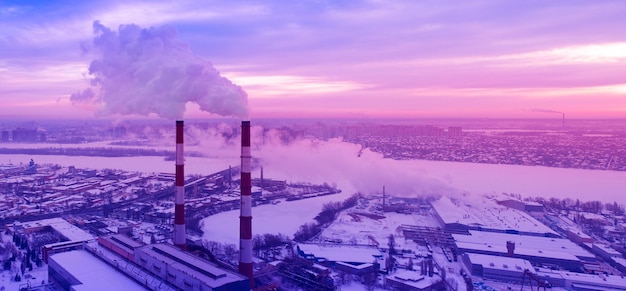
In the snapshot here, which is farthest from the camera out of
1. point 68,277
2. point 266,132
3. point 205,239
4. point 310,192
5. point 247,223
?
point 266,132

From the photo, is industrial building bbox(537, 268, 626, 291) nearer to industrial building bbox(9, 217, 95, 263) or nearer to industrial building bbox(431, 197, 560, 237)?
industrial building bbox(431, 197, 560, 237)

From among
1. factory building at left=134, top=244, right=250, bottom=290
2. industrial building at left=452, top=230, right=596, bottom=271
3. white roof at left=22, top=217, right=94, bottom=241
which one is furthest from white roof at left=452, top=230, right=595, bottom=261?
white roof at left=22, top=217, right=94, bottom=241

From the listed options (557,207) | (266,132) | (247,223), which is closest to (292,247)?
(247,223)

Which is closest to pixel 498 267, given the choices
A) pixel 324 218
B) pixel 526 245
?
pixel 526 245

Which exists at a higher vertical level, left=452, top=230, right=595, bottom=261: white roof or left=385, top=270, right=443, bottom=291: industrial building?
left=452, top=230, right=595, bottom=261: white roof

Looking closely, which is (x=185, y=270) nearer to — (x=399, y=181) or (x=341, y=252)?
(x=341, y=252)

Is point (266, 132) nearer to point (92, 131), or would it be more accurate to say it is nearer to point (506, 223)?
point (506, 223)

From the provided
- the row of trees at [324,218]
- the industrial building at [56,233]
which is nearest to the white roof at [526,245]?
the row of trees at [324,218]

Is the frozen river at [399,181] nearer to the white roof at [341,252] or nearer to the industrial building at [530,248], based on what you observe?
the white roof at [341,252]
